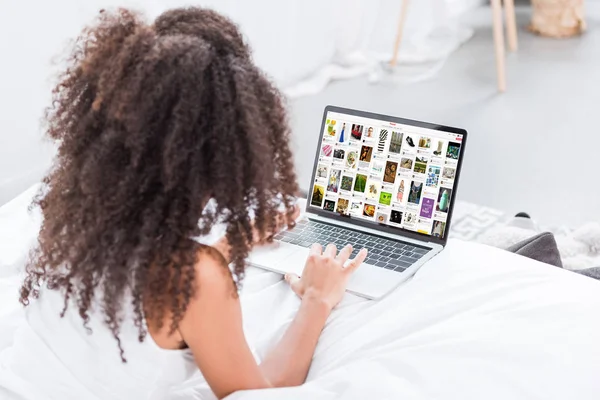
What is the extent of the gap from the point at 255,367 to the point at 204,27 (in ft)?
1.32

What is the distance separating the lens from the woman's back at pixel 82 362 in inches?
37.4

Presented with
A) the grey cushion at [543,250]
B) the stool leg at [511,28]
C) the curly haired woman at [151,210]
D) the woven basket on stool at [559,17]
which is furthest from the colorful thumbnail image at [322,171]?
the woven basket on stool at [559,17]

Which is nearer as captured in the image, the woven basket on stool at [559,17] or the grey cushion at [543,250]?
the grey cushion at [543,250]

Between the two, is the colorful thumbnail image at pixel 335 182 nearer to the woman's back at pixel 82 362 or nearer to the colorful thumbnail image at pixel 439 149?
the colorful thumbnail image at pixel 439 149

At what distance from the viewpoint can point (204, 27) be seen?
90cm

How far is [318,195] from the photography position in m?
1.47

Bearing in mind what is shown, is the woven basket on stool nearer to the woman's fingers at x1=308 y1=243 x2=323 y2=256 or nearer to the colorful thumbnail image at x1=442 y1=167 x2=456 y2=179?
the colorful thumbnail image at x1=442 y1=167 x2=456 y2=179

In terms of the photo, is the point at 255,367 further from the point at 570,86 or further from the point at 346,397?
the point at 570,86

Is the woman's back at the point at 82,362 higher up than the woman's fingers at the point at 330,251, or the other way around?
the woman's fingers at the point at 330,251

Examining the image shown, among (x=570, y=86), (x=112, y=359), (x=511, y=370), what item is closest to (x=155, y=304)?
(x=112, y=359)

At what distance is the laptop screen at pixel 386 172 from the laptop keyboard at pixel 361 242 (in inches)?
1.7

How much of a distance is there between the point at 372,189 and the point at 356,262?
0.25 metres

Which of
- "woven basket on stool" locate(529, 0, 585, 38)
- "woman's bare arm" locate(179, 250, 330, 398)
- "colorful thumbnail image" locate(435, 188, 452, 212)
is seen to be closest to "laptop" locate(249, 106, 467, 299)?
"colorful thumbnail image" locate(435, 188, 452, 212)

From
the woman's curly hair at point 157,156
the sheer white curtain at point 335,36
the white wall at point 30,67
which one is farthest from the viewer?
the sheer white curtain at point 335,36
